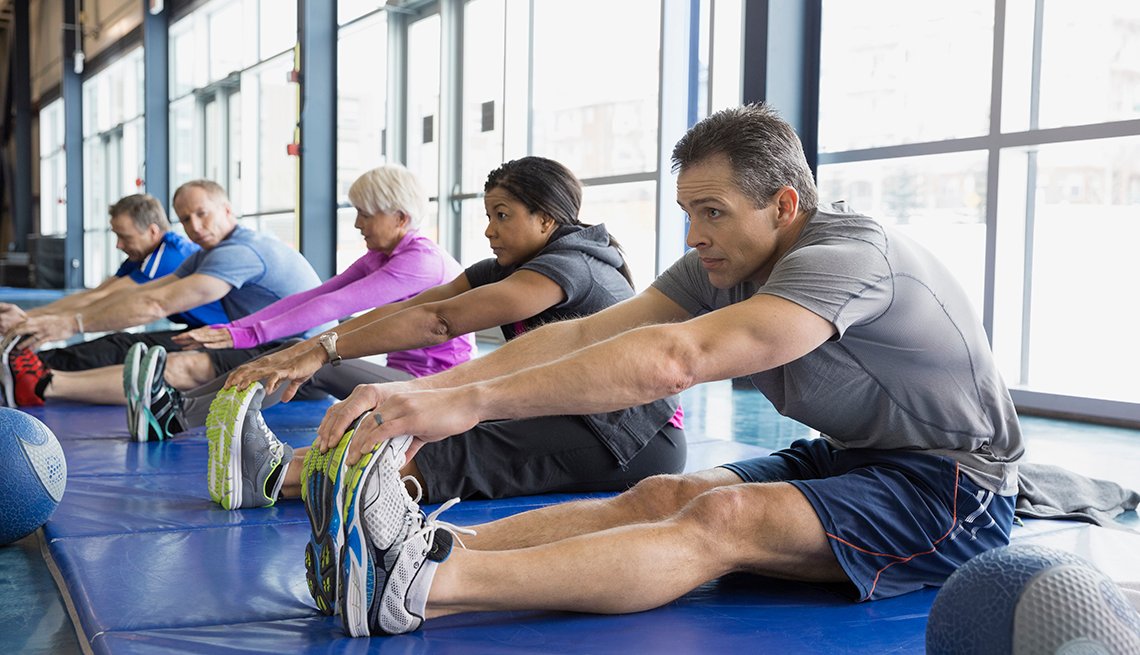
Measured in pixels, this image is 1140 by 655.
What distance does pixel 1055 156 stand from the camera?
4.94 metres

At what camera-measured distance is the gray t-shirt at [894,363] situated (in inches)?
71.6

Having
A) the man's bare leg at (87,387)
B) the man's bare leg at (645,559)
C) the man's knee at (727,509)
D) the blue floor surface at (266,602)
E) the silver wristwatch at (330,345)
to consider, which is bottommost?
the blue floor surface at (266,602)

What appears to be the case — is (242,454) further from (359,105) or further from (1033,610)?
(359,105)

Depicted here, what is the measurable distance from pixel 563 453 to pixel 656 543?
0.99 meters

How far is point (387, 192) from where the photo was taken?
3873 mm

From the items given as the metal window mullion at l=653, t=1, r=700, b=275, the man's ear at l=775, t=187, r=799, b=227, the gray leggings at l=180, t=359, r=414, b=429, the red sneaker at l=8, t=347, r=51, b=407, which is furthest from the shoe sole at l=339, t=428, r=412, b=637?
the metal window mullion at l=653, t=1, r=700, b=275

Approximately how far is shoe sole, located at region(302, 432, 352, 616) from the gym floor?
268 mm

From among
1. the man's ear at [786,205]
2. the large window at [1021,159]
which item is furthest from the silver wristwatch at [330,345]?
the large window at [1021,159]

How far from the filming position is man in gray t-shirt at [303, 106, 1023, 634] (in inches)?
66.4

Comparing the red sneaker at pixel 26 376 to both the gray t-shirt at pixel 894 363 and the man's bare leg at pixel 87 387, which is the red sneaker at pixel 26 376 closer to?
the man's bare leg at pixel 87 387

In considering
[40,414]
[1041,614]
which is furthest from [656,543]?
[40,414]

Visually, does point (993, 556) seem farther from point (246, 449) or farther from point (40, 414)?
point (40, 414)

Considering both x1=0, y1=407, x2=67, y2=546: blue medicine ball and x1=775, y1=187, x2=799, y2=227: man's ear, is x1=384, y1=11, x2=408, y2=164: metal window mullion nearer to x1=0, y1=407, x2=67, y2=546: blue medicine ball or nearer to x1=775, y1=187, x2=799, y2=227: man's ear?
x1=0, y1=407, x2=67, y2=546: blue medicine ball

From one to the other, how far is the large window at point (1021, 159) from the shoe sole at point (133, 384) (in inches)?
149
